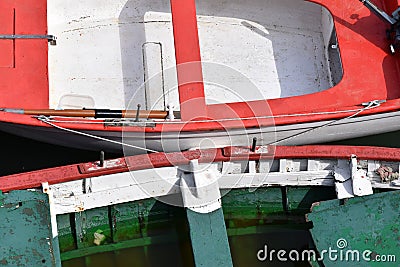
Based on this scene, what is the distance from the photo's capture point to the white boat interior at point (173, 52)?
22.4 ft

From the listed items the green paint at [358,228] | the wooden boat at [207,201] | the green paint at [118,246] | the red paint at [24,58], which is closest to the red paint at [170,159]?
the wooden boat at [207,201]

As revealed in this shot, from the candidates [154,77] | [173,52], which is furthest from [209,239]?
[173,52]

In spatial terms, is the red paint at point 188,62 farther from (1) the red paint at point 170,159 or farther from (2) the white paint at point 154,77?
(2) the white paint at point 154,77

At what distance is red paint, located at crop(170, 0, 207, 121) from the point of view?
5883 mm

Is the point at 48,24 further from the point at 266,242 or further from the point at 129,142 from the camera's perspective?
the point at 266,242

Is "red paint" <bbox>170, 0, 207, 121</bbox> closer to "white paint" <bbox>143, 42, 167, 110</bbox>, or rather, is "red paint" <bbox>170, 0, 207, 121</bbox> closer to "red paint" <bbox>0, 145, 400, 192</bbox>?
"red paint" <bbox>0, 145, 400, 192</bbox>

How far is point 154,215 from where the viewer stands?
6.20 m

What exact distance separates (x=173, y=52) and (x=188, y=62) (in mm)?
1075

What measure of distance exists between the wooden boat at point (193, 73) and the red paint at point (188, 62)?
0.4 inches

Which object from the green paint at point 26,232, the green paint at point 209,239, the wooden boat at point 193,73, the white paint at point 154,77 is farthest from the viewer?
the white paint at point 154,77

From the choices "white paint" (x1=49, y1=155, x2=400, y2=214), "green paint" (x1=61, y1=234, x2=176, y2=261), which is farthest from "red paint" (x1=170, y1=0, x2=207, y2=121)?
"green paint" (x1=61, y1=234, x2=176, y2=261)

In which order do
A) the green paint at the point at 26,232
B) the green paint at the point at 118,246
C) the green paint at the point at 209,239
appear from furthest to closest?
the green paint at the point at 118,246, the green paint at the point at 209,239, the green paint at the point at 26,232

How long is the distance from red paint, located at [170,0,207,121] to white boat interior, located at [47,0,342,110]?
0.81 metres

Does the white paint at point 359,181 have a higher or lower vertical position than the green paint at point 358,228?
higher
